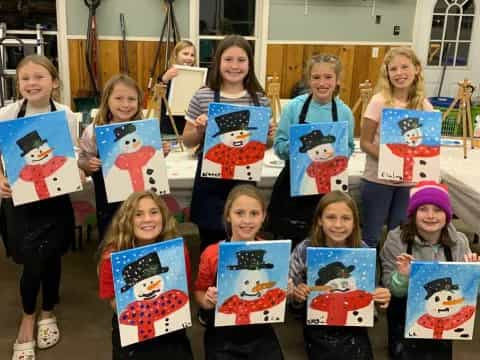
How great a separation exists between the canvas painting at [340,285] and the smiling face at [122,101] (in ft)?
3.07

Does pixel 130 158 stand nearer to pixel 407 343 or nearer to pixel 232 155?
pixel 232 155

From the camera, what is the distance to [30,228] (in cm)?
218

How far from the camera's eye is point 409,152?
233cm

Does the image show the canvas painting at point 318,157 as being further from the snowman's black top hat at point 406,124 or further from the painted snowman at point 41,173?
the painted snowman at point 41,173

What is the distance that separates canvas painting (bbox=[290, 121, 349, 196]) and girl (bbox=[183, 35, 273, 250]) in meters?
0.16

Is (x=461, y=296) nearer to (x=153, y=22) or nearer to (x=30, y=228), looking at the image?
(x=30, y=228)

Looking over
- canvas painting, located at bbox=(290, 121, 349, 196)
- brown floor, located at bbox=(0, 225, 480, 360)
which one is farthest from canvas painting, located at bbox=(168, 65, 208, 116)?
canvas painting, located at bbox=(290, 121, 349, 196)

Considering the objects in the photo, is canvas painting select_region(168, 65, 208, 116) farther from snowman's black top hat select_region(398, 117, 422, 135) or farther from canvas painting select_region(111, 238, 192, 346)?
canvas painting select_region(111, 238, 192, 346)

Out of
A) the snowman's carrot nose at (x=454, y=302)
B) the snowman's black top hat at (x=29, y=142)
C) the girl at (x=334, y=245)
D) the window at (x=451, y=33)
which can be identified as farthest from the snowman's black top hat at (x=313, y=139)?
the window at (x=451, y=33)

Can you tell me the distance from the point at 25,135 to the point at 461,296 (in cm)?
166

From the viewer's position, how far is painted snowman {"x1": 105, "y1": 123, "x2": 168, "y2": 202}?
2135 mm

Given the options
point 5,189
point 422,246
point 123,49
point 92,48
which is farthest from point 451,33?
point 5,189

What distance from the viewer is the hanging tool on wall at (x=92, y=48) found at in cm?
507

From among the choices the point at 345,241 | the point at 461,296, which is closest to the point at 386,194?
the point at 345,241
